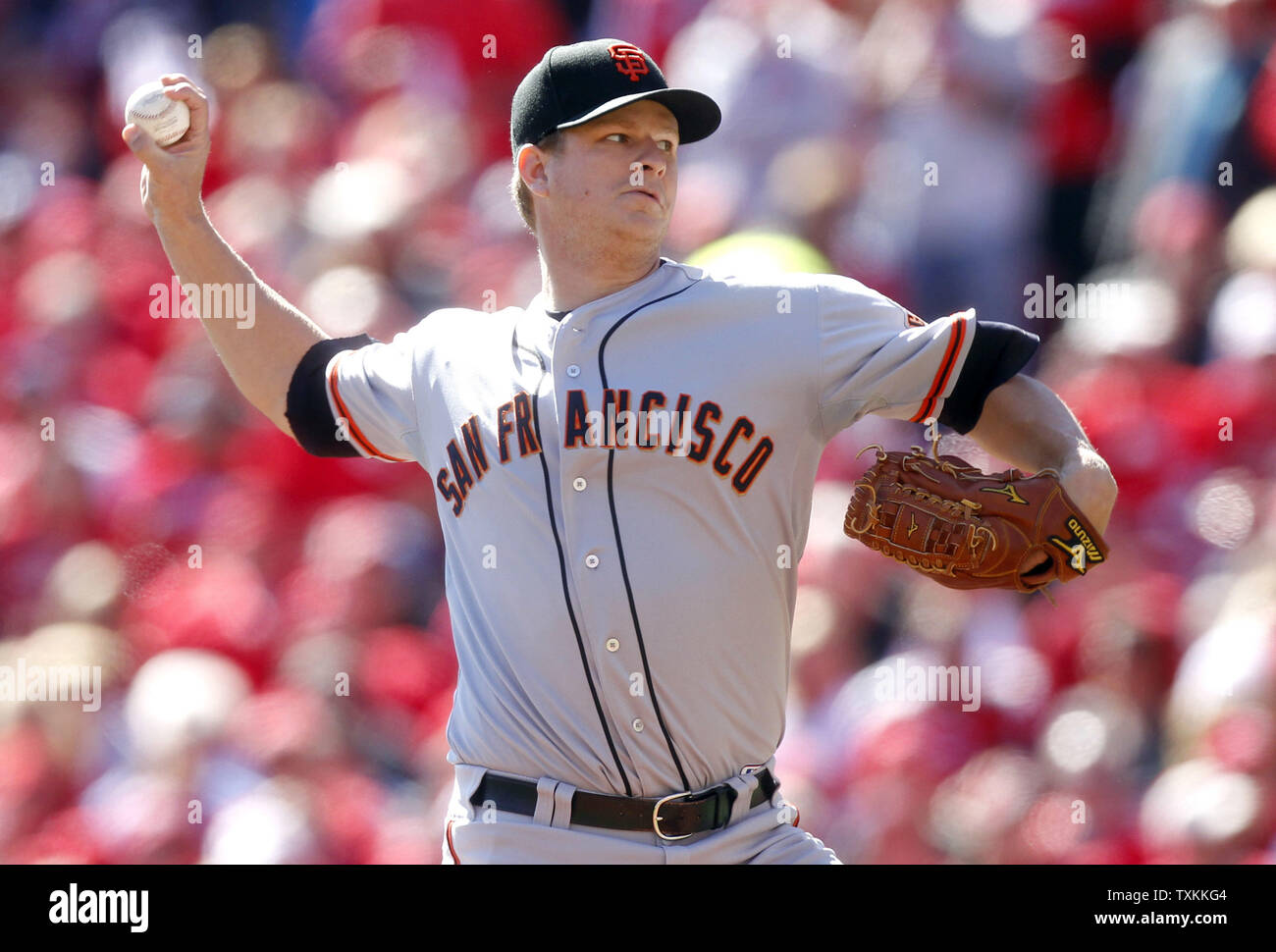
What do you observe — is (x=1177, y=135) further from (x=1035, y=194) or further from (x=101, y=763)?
(x=101, y=763)

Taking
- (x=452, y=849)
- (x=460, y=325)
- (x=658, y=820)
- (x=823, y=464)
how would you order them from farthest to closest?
(x=823, y=464), (x=460, y=325), (x=452, y=849), (x=658, y=820)

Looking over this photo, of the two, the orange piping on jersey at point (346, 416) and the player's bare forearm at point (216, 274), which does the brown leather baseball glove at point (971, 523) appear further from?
the player's bare forearm at point (216, 274)

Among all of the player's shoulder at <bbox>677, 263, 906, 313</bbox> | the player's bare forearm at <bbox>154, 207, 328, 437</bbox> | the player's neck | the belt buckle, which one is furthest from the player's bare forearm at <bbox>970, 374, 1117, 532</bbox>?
the player's bare forearm at <bbox>154, 207, 328, 437</bbox>

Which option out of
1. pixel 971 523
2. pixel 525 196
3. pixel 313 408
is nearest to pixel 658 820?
pixel 971 523

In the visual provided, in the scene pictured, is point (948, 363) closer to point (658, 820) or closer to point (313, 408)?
point (658, 820)

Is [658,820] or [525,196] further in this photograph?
[525,196]

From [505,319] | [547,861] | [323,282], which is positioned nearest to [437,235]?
[323,282]
